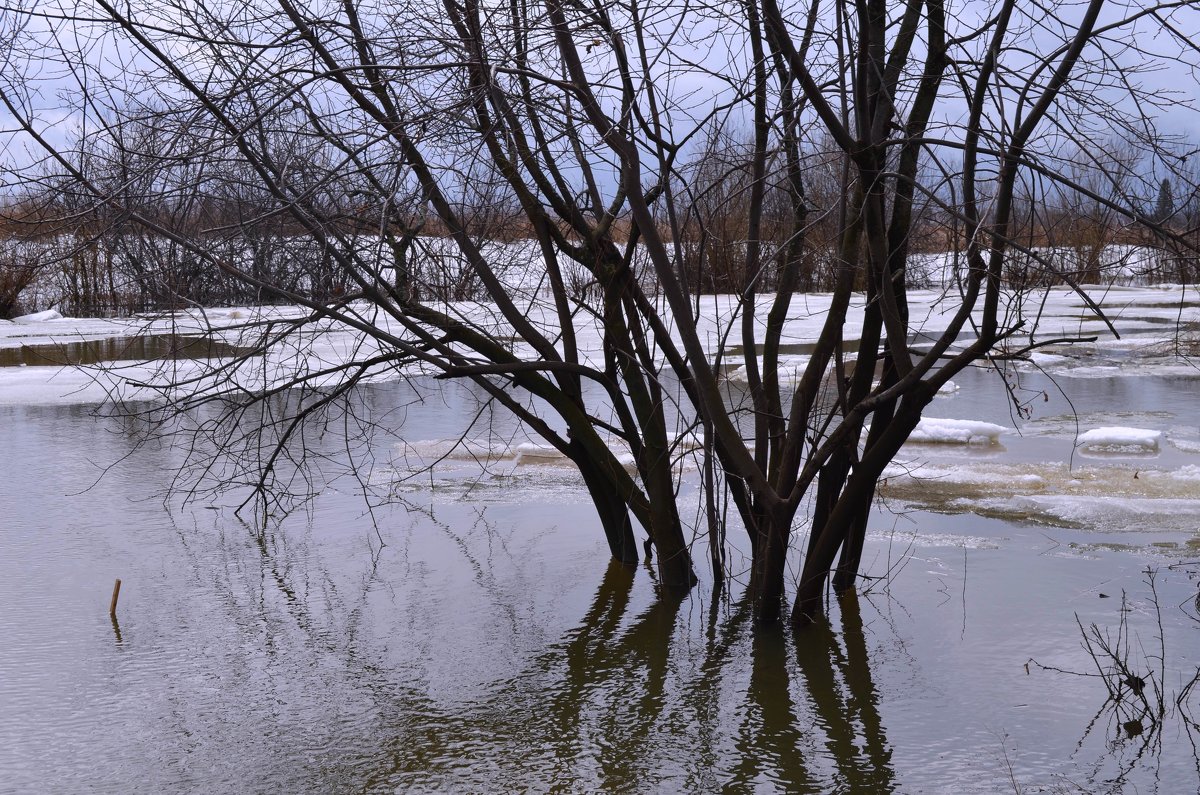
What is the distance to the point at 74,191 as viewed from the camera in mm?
4512

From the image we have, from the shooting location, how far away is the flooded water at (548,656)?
390 centimetres

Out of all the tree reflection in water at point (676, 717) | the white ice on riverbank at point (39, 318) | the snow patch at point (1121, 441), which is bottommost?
the tree reflection in water at point (676, 717)

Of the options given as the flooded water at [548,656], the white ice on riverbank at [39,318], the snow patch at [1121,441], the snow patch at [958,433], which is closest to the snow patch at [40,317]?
the white ice on riverbank at [39,318]

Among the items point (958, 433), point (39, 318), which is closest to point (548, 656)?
point (958, 433)

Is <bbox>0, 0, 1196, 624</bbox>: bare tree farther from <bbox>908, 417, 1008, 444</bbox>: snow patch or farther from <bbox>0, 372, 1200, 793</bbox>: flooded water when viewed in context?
<bbox>908, 417, 1008, 444</bbox>: snow patch

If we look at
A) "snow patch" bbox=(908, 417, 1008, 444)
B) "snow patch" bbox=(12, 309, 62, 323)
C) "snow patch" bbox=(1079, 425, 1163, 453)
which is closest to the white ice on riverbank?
"snow patch" bbox=(12, 309, 62, 323)

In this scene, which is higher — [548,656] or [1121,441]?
[1121,441]

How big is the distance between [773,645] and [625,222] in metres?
2.14

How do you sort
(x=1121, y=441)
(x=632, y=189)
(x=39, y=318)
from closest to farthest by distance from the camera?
(x=632, y=189) < (x=1121, y=441) < (x=39, y=318)

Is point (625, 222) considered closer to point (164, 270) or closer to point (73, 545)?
point (164, 270)

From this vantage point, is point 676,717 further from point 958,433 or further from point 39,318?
point 39,318

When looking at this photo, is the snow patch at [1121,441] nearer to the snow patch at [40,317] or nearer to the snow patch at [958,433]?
the snow patch at [958,433]

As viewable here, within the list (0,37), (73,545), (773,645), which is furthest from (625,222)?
(73,545)

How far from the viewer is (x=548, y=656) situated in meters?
4.92
